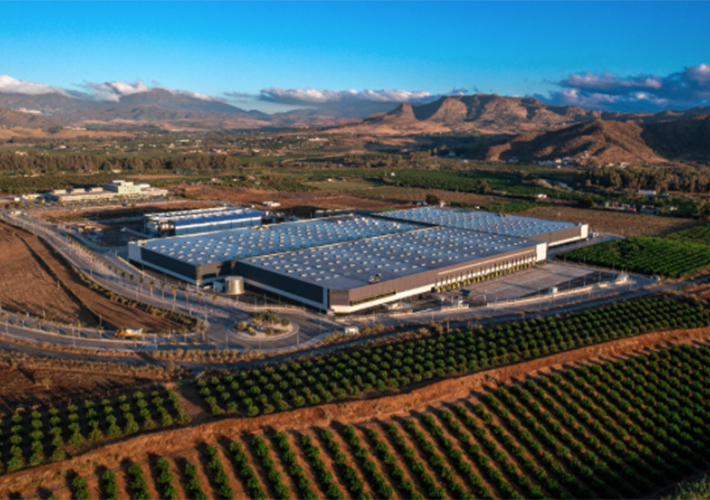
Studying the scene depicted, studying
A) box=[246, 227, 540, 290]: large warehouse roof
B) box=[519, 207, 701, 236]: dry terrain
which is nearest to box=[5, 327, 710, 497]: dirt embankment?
box=[246, 227, 540, 290]: large warehouse roof

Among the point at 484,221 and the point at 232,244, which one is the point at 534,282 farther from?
the point at 232,244

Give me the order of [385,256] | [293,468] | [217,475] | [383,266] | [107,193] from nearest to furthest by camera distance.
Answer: [217,475]
[293,468]
[383,266]
[385,256]
[107,193]

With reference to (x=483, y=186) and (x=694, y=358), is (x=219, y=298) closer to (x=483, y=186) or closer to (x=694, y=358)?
(x=694, y=358)

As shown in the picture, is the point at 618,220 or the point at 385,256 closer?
the point at 385,256

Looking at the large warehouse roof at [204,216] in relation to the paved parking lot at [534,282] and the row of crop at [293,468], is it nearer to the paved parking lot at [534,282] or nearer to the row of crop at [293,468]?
the paved parking lot at [534,282]

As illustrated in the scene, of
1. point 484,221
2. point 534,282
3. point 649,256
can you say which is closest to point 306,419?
point 534,282

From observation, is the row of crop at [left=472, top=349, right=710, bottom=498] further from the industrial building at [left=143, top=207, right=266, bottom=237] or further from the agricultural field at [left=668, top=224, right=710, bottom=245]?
the industrial building at [left=143, top=207, right=266, bottom=237]

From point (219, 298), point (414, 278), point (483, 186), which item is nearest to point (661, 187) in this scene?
point (483, 186)
